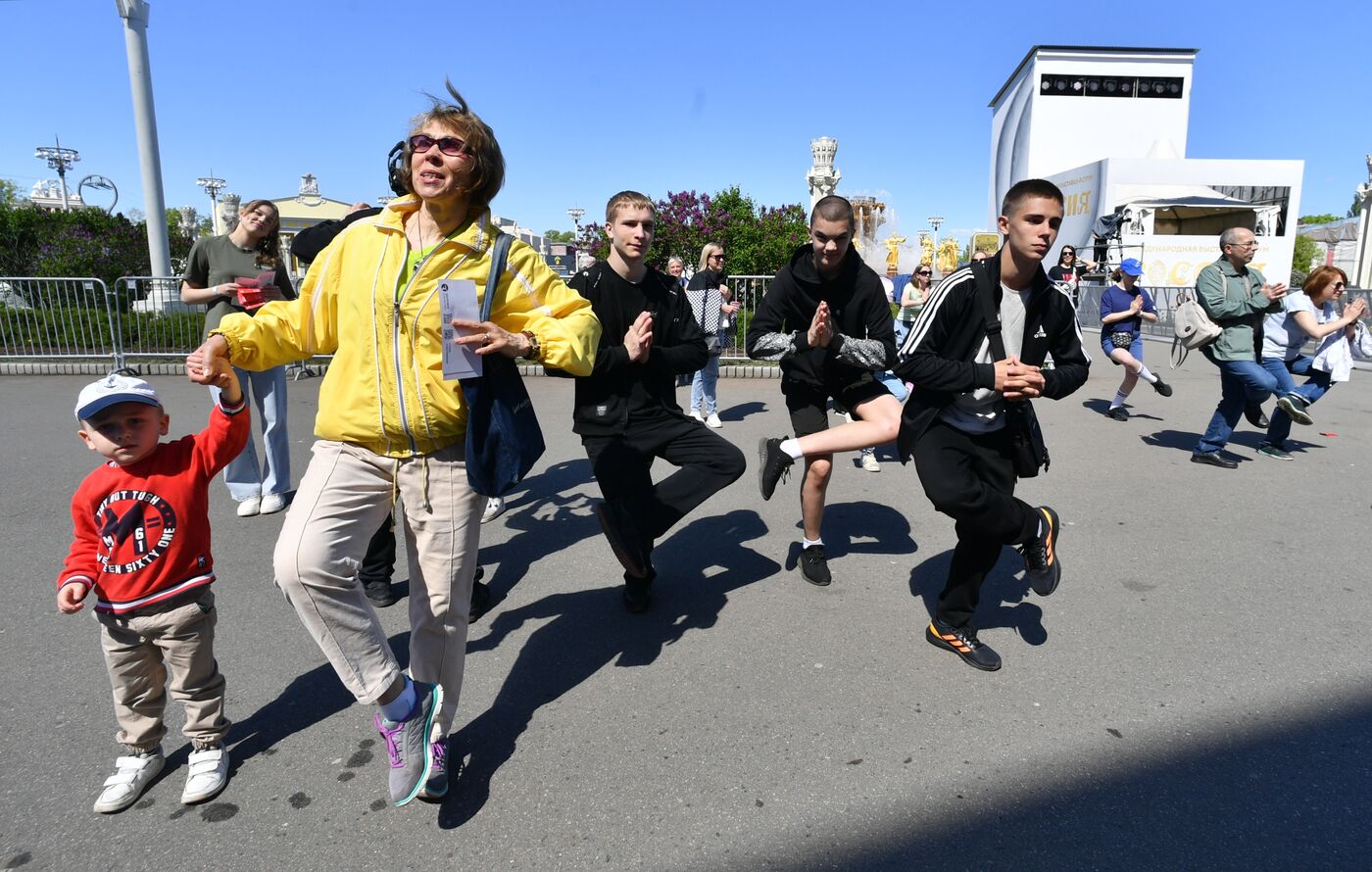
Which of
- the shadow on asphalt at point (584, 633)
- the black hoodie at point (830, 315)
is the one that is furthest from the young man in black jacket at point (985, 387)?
the shadow on asphalt at point (584, 633)

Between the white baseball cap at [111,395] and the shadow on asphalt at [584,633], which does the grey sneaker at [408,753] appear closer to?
the shadow on asphalt at [584,633]

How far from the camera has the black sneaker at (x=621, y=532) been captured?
12.6ft

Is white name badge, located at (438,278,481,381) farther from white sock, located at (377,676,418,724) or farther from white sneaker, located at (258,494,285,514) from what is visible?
white sneaker, located at (258,494,285,514)

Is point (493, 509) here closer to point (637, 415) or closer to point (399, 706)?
point (637, 415)

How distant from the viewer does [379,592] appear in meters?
4.12

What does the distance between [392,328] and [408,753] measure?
1.28m

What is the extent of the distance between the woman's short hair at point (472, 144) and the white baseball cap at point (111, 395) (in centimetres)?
105

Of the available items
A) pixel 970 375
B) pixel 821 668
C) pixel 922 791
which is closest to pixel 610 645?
pixel 821 668

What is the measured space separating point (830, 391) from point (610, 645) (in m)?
1.76

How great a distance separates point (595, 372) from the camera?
3.78 m

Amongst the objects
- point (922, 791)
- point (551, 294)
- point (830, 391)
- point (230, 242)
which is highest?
point (230, 242)

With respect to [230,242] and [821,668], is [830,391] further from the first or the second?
[230,242]

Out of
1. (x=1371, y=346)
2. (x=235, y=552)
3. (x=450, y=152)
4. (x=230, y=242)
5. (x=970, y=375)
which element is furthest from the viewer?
(x=1371, y=346)

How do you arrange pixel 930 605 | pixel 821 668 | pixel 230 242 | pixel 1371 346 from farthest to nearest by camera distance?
pixel 1371 346 → pixel 230 242 → pixel 930 605 → pixel 821 668
